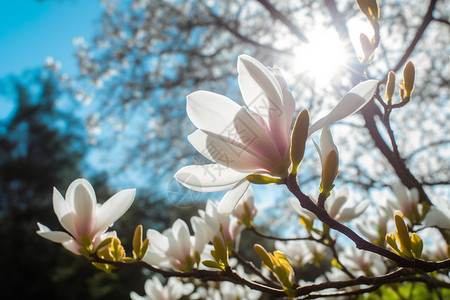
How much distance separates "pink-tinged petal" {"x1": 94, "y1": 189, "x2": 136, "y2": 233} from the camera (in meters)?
0.60

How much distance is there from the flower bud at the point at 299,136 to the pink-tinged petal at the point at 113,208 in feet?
1.08

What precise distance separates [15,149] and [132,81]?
9.44 meters

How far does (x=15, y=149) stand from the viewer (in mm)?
11758

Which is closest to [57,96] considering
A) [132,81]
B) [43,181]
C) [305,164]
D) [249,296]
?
[43,181]

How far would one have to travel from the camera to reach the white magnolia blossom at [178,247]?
0.73m

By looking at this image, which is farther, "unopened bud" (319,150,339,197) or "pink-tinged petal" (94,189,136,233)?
"pink-tinged petal" (94,189,136,233)

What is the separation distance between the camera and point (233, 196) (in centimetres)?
46

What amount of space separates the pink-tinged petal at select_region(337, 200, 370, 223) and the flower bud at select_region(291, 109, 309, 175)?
0.45m

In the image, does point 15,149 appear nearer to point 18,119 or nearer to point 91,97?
point 18,119

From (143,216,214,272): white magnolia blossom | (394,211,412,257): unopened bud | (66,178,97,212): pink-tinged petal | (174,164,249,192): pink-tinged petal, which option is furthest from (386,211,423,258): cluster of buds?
(66,178,97,212): pink-tinged petal

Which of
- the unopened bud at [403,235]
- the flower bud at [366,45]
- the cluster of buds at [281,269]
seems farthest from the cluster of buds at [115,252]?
the flower bud at [366,45]

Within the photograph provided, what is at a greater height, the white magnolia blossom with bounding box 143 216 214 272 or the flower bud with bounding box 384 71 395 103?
the flower bud with bounding box 384 71 395 103

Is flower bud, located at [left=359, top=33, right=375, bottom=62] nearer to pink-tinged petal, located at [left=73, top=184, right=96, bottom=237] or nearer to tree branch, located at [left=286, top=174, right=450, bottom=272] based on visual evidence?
tree branch, located at [left=286, top=174, right=450, bottom=272]

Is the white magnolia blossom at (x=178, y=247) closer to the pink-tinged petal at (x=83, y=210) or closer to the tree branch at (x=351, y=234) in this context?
the pink-tinged petal at (x=83, y=210)
